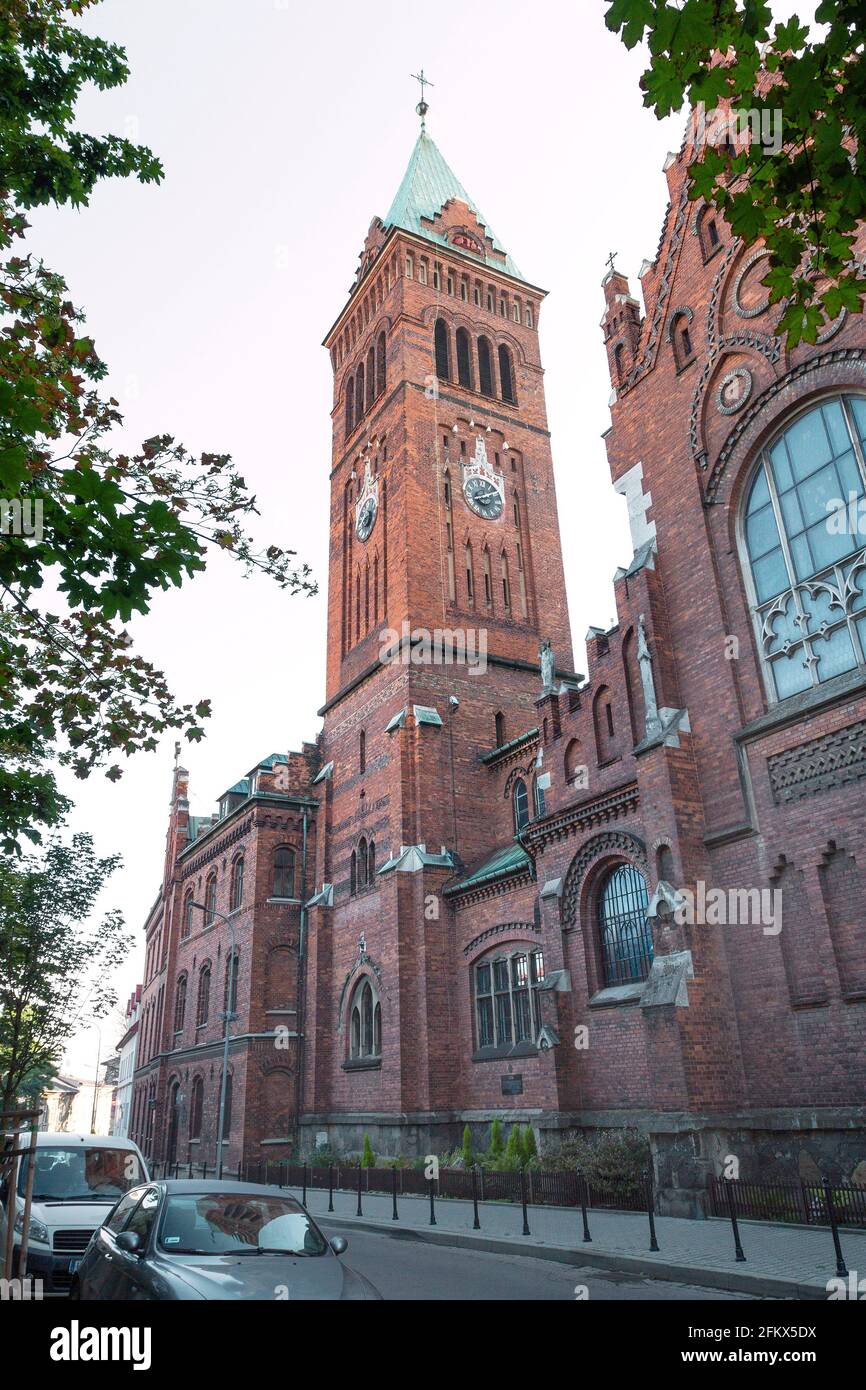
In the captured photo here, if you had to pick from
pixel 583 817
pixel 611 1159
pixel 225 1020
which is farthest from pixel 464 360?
pixel 611 1159

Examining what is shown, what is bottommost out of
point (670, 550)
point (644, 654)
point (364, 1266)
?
point (364, 1266)

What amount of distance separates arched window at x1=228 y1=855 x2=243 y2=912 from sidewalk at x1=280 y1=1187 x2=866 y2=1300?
1969 cm

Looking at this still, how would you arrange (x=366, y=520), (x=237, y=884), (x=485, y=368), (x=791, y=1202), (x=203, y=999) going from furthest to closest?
(x=203, y=999)
(x=485, y=368)
(x=237, y=884)
(x=366, y=520)
(x=791, y=1202)

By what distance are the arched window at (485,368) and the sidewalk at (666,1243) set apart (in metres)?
30.0

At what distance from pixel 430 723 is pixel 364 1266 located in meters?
18.8

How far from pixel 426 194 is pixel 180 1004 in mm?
38391

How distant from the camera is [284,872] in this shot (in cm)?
3547

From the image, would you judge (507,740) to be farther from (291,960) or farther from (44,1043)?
(44,1043)

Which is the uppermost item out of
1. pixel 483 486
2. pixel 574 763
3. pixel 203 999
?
pixel 483 486

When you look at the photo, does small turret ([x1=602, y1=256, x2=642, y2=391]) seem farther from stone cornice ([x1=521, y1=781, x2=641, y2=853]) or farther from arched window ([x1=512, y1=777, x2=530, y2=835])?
arched window ([x1=512, y1=777, x2=530, y2=835])

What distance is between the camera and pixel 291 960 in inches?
1335

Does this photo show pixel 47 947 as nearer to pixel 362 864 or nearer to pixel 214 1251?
pixel 362 864

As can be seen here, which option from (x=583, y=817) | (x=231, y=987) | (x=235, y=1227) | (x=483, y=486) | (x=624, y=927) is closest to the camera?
(x=235, y=1227)
